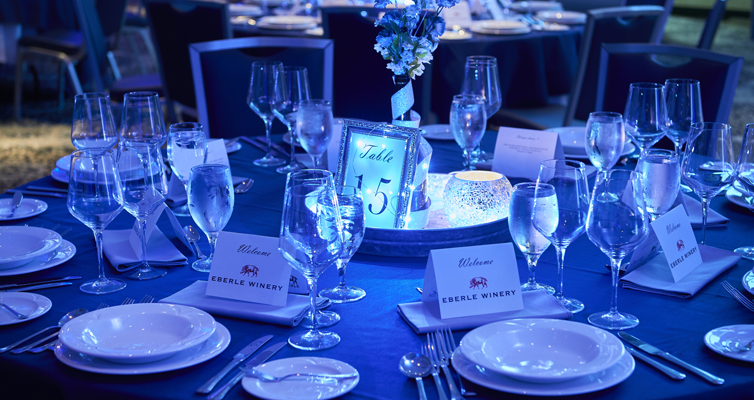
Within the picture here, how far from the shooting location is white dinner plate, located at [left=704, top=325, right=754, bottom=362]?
944mm

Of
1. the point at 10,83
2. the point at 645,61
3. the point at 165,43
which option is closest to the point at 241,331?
the point at 645,61

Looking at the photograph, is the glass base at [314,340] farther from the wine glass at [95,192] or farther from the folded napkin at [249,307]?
the wine glass at [95,192]

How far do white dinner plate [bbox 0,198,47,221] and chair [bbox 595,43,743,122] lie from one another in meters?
1.88

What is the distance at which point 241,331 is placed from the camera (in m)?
1.04

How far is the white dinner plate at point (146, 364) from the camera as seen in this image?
912 mm

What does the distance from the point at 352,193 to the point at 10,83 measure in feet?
23.1

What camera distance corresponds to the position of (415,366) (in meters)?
0.92

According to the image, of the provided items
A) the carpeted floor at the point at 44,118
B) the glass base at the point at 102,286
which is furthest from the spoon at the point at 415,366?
the carpeted floor at the point at 44,118

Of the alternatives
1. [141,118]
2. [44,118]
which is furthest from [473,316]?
[44,118]

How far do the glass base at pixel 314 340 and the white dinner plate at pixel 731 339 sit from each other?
516 mm

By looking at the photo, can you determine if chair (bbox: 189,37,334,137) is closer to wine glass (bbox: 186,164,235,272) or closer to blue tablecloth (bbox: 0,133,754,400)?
blue tablecloth (bbox: 0,133,754,400)

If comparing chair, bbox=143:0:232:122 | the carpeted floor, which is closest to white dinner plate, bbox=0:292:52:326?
chair, bbox=143:0:232:122

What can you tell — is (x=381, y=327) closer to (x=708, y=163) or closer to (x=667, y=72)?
(x=708, y=163)

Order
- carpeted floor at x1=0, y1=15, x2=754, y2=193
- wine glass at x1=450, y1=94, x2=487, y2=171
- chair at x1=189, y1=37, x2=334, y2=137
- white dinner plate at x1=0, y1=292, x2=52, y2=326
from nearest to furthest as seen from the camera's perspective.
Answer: white dinner plate at x1=0, y1=292, x2=52, y2=326, wine glass at x1=450, y1=94, x2=487, y2=171, chair at x1=189, y1=37, x2=334, y2=137, carpeted floor at x1=0, y1=15, x2=754, y2=193
